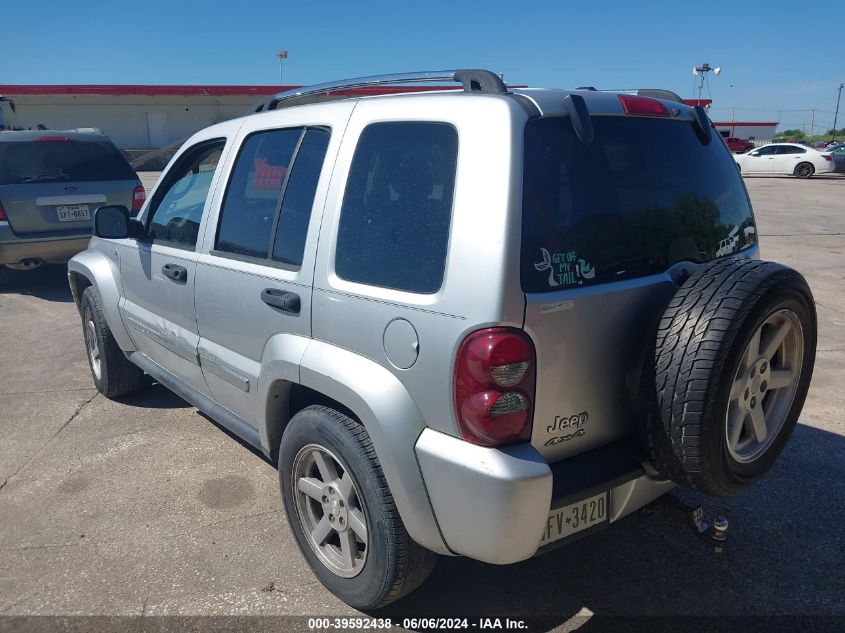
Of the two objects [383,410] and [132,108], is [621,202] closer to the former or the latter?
[383,410]

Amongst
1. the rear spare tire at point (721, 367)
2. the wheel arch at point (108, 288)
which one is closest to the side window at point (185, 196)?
Answer: the wheel arch at point (108, 288)

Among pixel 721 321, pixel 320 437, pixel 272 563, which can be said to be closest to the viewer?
→ pixel 721 321

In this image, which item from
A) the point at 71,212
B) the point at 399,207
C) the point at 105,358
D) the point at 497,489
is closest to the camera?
the point at 497,489

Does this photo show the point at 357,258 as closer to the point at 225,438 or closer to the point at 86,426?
the point at 225,438

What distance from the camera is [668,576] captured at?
2.99 meters

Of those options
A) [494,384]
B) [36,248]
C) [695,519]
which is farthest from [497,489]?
[36,248]

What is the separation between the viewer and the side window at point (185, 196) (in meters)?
3.65

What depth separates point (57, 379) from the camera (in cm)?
560

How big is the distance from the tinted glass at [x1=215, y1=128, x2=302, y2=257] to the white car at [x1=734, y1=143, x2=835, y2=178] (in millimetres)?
30093

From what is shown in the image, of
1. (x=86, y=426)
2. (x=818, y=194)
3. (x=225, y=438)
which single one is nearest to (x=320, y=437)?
(x=225, y=438)

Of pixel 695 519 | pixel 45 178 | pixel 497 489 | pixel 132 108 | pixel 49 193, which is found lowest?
pixel 695 519

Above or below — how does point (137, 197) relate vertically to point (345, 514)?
above

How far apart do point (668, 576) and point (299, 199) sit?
7.40 ft

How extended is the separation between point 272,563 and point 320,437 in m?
0.88
